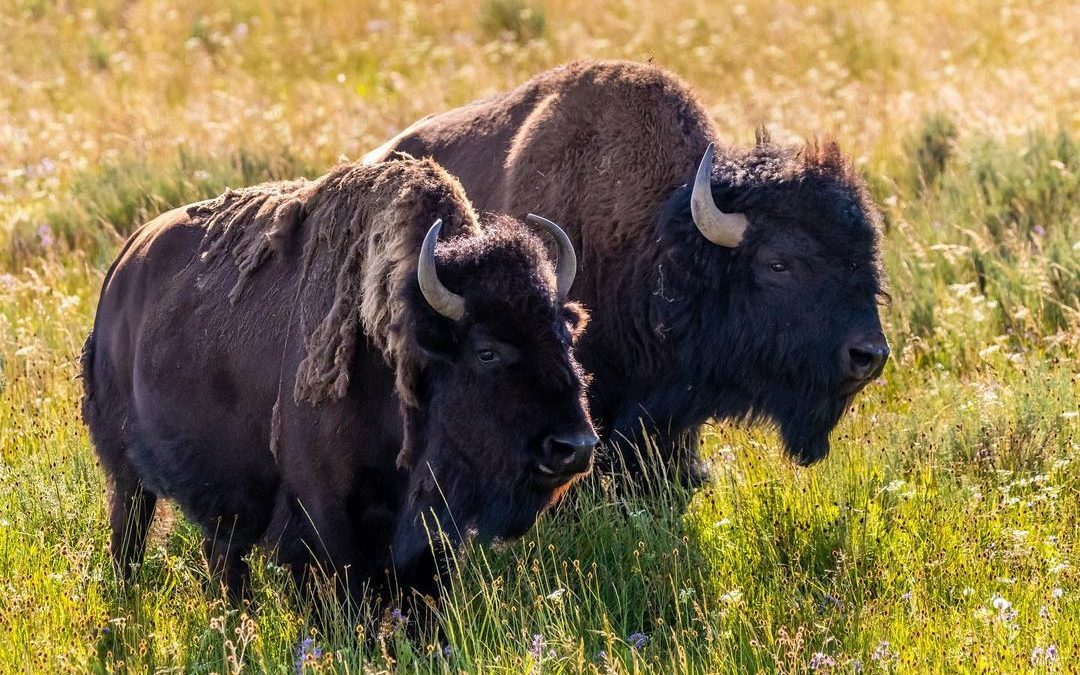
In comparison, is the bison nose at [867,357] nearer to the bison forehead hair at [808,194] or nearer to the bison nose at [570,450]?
the bison forehead hair at [808,194]

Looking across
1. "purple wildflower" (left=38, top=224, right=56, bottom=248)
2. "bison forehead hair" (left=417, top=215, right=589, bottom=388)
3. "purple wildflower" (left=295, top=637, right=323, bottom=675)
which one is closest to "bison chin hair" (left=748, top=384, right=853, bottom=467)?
"bison forehead hair" (left=417, top=215, right=589, bottom=388)

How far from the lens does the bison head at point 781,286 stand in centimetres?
537

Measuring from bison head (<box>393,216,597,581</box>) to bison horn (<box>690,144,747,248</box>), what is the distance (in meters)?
1.40

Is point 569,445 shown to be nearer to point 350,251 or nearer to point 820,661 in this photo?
point 820,661

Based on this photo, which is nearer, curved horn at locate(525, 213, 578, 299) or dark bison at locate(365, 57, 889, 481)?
curved horn at locate(525, 213, 578, 299)

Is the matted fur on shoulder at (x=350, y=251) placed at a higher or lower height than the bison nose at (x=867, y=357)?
higher

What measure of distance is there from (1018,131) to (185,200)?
5.85m

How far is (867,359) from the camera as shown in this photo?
17.3ft

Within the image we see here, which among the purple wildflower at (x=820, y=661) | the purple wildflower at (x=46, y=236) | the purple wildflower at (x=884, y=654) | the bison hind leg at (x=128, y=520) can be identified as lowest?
the purple wildflower at (x=46, y=236)

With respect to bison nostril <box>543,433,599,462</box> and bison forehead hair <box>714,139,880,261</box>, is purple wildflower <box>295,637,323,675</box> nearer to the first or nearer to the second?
bison nostril <box>543,433,599,462</box>

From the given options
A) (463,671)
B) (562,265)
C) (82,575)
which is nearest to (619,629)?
(463,671)

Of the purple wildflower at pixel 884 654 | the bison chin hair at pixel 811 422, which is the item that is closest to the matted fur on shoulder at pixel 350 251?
the purple wildflower at pixel 884 654

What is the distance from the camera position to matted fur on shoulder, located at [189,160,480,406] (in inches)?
168

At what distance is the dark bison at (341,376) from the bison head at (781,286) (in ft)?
4.33
